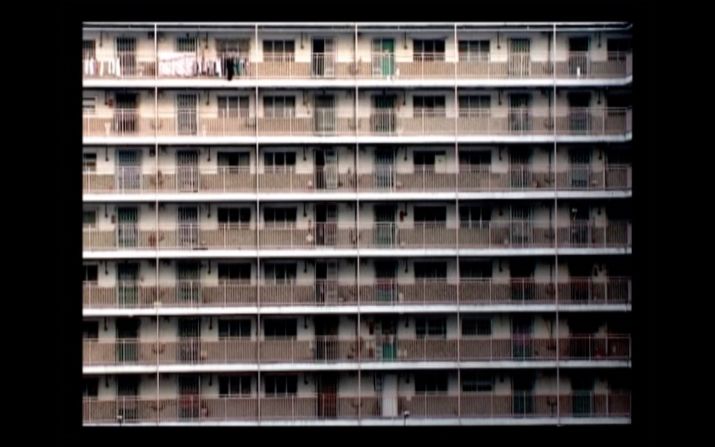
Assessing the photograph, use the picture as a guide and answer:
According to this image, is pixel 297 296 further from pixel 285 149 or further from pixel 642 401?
pixel 642 401

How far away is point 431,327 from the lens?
8547mm

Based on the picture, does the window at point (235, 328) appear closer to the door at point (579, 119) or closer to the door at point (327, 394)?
the door at point (327, 394)

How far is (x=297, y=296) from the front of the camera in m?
8.38

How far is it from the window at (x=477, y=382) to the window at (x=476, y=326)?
0.35 m

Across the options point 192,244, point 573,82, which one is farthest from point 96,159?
point 573,82

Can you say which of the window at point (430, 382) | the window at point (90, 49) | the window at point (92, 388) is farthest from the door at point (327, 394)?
the window at point (90, 49)

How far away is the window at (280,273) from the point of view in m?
8.40

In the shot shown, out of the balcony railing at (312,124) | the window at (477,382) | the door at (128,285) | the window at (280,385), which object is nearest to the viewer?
the balcony railing at (312,124)

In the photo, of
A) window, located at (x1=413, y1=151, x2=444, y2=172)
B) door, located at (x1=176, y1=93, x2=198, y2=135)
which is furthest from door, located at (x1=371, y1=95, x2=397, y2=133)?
door, located at (x1=176, y1=93, x2=198, y2=135)

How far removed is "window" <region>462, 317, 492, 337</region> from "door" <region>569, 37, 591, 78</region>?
2.31 meters

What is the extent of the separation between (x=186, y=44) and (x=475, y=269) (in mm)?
3192

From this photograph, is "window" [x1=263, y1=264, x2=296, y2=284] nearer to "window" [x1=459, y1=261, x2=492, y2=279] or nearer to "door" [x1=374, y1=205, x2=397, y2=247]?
"door" [x1=374, y1=205, x2=397, y2=247]

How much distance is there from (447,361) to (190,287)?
2327 millimetres
